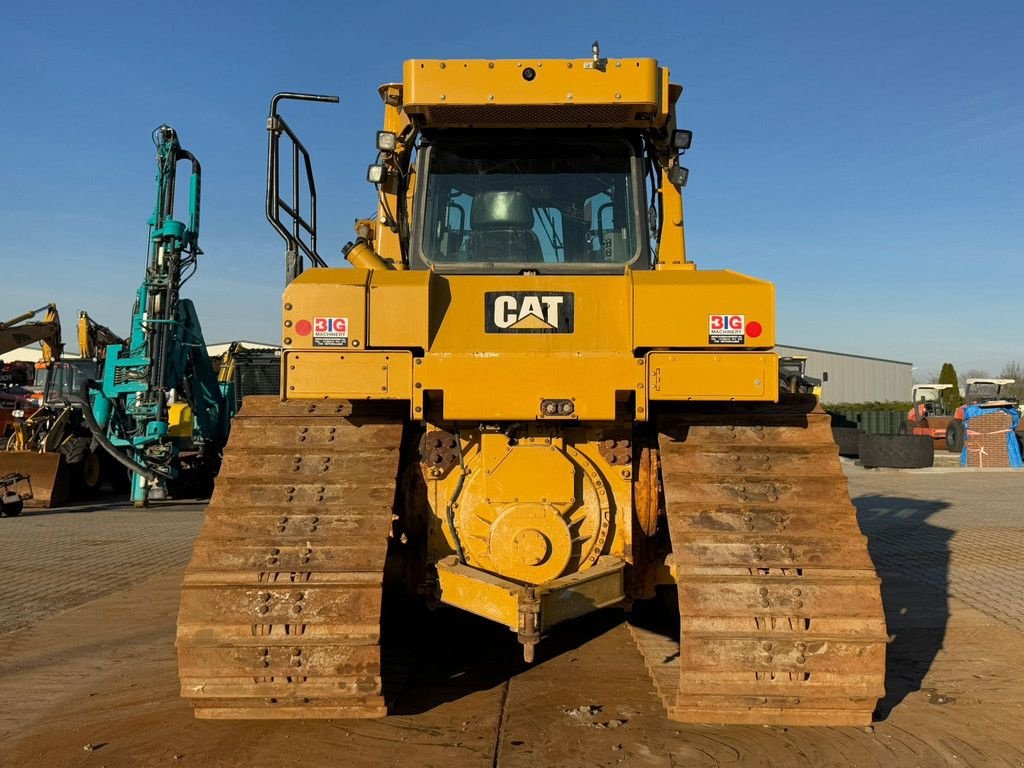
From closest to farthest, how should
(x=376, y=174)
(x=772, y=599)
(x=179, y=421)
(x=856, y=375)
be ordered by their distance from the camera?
(x=772, y=599) < (x=376, y=174) < (x=179, y=421) < (x=856, y=375)

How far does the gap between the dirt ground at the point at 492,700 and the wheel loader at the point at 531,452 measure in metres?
0.17

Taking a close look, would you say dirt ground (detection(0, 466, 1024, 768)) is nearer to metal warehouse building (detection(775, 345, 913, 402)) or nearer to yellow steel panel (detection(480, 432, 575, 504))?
yellow steel panel (detection(480, 432, 575, 504))

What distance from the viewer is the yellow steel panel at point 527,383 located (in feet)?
14.5

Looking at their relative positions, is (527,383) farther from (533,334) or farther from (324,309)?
(324,309)

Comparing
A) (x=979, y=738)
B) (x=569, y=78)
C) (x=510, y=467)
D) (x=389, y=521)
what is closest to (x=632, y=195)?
(x=569, y=78)

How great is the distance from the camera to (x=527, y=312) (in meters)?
4.56

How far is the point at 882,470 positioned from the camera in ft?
74.2

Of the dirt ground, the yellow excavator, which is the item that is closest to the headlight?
the dirt ground

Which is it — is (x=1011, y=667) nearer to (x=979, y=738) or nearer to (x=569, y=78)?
(x=979, y=738)

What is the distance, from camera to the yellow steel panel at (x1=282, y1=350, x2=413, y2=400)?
440 cm

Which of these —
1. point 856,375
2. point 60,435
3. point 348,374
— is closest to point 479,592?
point 348,374

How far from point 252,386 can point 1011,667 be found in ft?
52.6

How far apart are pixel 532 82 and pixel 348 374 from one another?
1942mm

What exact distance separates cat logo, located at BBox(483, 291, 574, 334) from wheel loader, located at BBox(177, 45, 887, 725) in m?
0.01
